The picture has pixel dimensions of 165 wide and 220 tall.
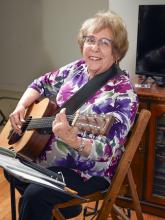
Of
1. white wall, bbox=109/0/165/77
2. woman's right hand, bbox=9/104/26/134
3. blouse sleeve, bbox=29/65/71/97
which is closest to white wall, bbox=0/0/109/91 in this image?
white wall, bbox=109/0/165/77

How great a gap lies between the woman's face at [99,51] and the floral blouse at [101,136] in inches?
3.2

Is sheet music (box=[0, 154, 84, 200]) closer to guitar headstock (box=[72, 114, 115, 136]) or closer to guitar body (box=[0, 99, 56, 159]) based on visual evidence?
guitar headstock (box=[72, 114, 115, 136])

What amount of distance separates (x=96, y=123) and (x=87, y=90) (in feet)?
1.24

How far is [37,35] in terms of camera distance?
341 cm

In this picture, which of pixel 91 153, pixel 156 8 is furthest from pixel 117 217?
pixel 156 8

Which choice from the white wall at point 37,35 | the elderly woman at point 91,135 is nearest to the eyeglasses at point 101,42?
the elderly woman at point 91,135

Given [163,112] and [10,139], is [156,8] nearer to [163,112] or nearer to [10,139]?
[163,112]

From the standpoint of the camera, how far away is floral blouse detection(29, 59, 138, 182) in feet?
4.75

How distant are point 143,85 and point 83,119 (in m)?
0.90

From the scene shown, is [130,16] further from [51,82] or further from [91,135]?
[91,135]

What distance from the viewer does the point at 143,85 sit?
6.91ft

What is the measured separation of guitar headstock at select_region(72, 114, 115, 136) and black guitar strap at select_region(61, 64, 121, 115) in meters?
0.30

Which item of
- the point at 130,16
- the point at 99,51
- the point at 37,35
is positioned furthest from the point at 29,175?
the point at 37,35

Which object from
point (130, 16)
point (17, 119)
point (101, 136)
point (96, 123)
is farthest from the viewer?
point (130, 16)
